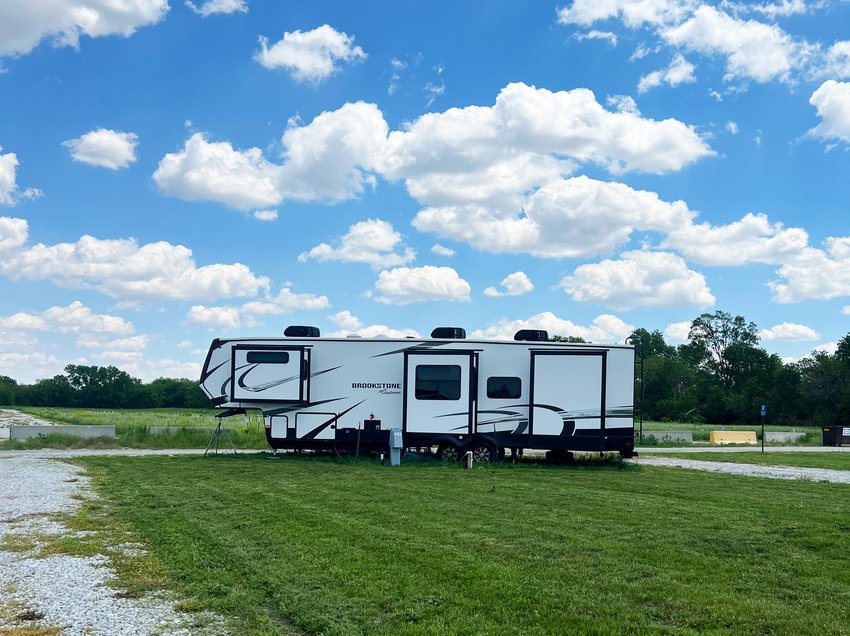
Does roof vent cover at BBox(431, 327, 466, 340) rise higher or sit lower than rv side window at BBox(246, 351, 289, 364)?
higher

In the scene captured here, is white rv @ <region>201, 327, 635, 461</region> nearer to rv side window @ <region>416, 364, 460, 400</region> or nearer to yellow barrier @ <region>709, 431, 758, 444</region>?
rv side window @ <region>416, 364, 460, 400</region>

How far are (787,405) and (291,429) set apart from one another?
63.6 metres

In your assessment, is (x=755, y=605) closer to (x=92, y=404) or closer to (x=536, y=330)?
(x=536, y=330)

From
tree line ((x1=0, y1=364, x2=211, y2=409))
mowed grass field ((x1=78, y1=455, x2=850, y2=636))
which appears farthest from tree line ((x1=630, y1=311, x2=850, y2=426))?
tree line ((x1=0, y1=364, x2=211, y2=409))

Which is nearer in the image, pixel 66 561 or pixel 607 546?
pixel 66 561

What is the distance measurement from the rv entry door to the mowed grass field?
4091 millimetres

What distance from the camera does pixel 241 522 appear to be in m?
8.42

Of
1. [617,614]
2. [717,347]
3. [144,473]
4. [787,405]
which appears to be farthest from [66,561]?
[717,347]

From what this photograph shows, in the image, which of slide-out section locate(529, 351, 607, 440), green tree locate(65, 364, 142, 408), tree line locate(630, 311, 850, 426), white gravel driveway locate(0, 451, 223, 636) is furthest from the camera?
green tree locate(65, 364, 142, 408)

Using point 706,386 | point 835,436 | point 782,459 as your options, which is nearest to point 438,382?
point 782,459

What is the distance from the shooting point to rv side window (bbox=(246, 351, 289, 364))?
17172mm

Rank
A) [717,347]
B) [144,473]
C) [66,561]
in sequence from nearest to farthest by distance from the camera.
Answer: [66,561]
[144,473]
[717,347]

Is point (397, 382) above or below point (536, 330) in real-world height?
below

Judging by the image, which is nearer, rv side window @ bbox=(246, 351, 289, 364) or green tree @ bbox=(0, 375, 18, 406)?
rv side window @ bbox=(246, 351, 289, 364)
